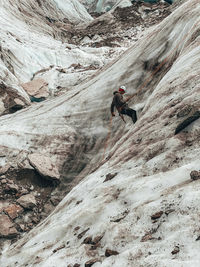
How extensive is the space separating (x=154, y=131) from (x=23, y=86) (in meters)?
18.2

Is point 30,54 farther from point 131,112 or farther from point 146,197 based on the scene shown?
point 146,197

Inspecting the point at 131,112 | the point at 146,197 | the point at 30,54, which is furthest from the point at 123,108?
the point at 30,54

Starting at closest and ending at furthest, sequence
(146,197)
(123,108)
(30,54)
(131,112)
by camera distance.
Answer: (146,197)
(131,112)
(123,108)
(30,54)

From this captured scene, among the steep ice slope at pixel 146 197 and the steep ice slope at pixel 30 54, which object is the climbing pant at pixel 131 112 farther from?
the steep ice slope at pixel 30 54

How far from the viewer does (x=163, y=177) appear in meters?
6.16

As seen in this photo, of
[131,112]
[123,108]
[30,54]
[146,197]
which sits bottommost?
[146,197]

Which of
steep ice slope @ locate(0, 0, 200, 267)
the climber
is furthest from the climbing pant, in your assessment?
steep ice slope @ locate(0, 0, 200, 267)

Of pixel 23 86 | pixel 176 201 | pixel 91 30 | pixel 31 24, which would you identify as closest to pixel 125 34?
pixel 91 30

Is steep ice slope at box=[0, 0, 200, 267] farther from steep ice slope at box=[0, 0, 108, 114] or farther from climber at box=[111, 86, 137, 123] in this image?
steep ice slope at box=[0, 0, 108, 114]

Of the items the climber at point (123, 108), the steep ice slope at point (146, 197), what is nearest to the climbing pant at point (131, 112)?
the climber at point (123, 108)

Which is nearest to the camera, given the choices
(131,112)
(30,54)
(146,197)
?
(146,197)

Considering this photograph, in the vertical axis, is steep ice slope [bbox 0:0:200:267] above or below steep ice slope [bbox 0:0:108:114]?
below

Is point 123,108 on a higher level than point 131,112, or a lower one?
higher

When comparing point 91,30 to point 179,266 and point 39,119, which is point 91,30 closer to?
point 39,119
